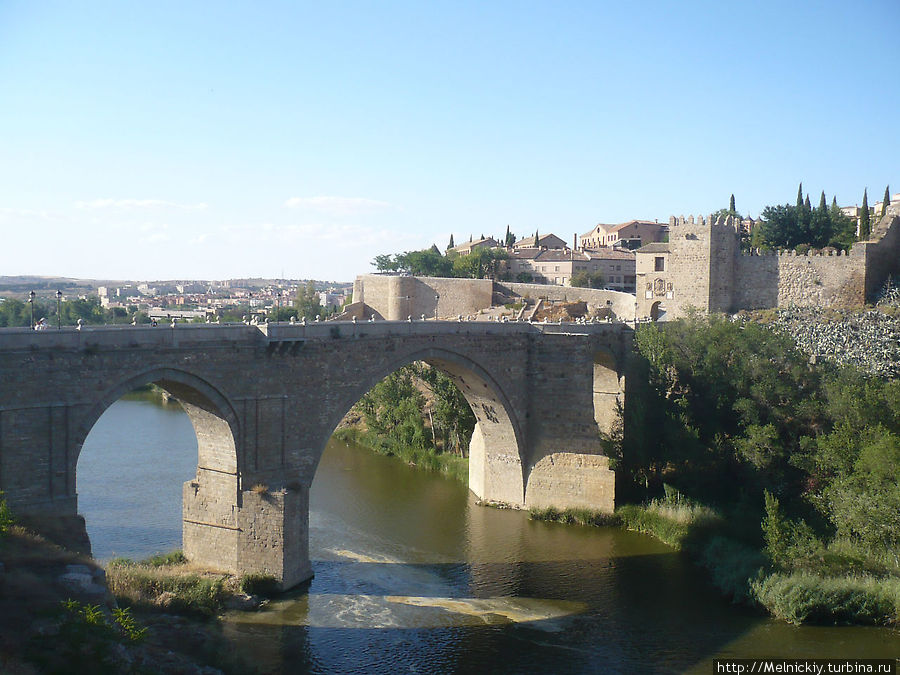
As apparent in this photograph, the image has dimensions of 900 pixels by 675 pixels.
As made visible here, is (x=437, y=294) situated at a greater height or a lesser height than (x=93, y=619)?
greater

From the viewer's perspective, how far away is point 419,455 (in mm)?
27391

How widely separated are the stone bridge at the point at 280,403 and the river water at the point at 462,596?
129 cm

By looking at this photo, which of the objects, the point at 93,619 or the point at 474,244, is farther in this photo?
the point at 474,244

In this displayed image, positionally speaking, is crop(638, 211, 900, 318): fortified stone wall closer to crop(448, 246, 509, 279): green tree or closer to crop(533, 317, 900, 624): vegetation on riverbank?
crop(533, 317, 900, 624): vegetation on riverbank

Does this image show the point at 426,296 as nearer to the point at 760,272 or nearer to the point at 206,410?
the point at 760,272

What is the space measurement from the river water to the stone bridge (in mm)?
1292

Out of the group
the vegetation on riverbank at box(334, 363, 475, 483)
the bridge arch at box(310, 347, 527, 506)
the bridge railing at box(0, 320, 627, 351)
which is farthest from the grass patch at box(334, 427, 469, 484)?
the bridge railing at box(0, 320, 627, 351)

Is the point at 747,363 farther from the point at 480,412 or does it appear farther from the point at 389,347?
the point at 389,347

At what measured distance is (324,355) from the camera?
56.3 feet

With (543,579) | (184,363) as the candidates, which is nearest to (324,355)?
(184,363)

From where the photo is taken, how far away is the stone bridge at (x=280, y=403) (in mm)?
12859

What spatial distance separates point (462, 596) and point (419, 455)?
1118 centimetres

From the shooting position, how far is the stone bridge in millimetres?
12859

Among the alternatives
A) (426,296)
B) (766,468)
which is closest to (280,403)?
(766,468)
